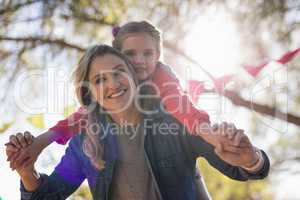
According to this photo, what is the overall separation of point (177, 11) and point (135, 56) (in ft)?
4.16

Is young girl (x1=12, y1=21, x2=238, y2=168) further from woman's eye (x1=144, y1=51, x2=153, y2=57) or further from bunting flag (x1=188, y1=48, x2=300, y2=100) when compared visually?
bunting flag (x1=188, y1=48, x2=300, y2=100)

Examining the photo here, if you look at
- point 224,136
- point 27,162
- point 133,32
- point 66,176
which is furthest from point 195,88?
point 224,136

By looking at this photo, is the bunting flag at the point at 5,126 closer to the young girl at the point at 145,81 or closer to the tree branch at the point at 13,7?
the tree branch at the point at 13,7

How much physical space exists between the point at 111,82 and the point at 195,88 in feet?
2.70

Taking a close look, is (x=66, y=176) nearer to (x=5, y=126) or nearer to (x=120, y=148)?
(x=120, y=148)

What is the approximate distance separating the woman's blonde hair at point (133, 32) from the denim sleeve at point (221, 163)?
1.45ft

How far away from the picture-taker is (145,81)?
1.63 metres

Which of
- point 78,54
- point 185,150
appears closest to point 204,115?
point 185,150

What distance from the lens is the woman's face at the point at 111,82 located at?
1567 millimetres

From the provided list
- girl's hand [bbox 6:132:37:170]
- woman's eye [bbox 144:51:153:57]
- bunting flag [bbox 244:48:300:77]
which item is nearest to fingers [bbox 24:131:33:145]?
girl's hand [bbox 6:132:37:170]

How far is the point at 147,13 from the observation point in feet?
9.82

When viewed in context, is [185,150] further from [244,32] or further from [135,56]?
[244,32]

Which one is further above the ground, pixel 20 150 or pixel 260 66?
pixel 260 66

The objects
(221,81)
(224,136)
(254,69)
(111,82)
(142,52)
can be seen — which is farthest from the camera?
(221,81)
